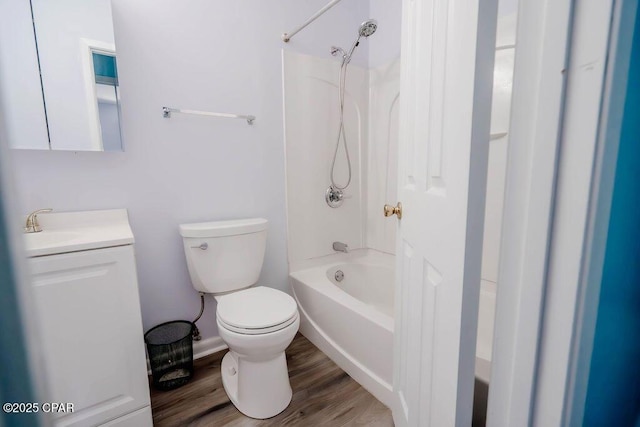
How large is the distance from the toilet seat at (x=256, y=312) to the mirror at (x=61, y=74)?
0.91 meters

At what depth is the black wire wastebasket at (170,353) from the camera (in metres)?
1.41

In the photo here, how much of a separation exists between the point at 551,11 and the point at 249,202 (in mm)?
1592

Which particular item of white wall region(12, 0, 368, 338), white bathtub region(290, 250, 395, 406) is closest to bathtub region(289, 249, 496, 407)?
white bathtub region(290, 250, 395, 406)

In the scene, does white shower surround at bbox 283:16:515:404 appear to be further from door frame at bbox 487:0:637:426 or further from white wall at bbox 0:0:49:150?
white wall at bbox 0:0:49:150

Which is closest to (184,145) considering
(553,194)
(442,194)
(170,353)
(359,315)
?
(170,353)

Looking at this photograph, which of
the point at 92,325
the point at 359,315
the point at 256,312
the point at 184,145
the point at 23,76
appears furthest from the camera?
the point at 184,145

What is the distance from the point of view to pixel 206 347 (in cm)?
170

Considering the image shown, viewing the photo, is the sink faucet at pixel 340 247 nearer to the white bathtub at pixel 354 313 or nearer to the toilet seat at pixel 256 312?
the white bathtub at pixel 354 313

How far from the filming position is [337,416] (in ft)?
4.09

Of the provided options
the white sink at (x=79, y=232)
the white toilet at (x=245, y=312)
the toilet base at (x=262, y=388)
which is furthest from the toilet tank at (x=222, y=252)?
the toilet base at (x=262, y=388)

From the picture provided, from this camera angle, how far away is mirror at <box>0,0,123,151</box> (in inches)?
44.3

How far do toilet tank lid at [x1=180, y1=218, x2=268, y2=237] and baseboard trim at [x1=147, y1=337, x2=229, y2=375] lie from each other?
69 centimetres

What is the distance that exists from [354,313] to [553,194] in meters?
1.18

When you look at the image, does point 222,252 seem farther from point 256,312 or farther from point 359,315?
point 359,315
